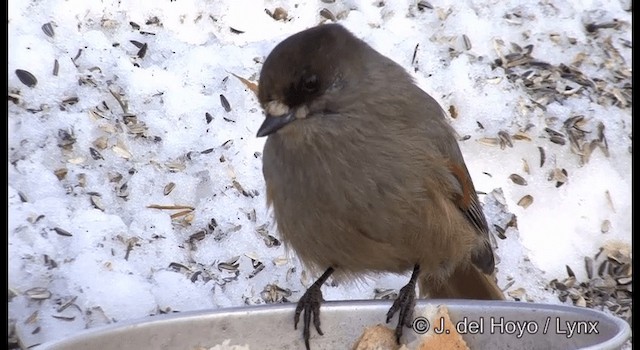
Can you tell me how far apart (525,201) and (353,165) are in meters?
1.87

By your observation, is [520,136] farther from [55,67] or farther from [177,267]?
[55,67]

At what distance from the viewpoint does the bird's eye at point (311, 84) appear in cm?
399

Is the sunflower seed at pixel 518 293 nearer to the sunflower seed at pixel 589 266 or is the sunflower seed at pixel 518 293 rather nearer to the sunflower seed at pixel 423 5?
the sunflower seed at pixel 589 266

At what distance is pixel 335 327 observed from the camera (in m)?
4.03

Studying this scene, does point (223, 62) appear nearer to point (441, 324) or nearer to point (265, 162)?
point (265, 162)

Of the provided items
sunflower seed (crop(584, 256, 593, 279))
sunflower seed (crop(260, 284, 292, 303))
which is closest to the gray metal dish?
sunflower seed (crop(260, 284, 292, 303))

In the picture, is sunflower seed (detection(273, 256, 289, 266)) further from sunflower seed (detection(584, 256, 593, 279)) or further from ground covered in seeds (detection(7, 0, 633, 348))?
sunflower seed (detection(584, 256, 593, 279))

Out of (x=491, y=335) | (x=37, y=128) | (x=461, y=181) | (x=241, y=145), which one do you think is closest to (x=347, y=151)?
A: (x=461, y=181)

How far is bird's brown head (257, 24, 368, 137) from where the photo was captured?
13.0 feet

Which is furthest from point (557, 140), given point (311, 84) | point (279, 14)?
point (311, 84)

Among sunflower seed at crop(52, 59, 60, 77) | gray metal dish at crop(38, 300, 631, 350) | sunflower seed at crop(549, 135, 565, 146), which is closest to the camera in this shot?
gray metal dish at crop(38, 300, 631, 350)

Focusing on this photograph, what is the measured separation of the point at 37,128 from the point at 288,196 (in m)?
1.72

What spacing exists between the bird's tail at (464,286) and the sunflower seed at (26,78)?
7.26 ft

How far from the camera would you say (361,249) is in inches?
167
